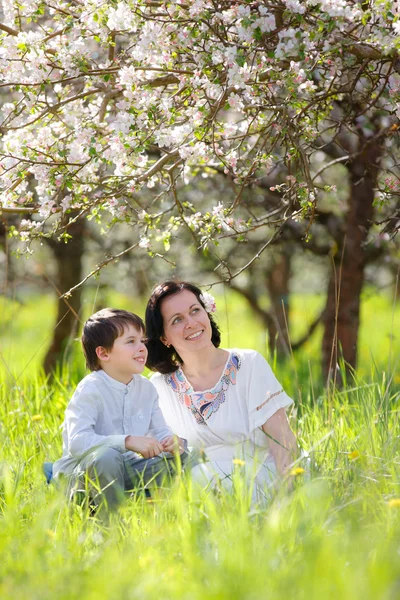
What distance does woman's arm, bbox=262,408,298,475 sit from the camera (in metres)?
3.11

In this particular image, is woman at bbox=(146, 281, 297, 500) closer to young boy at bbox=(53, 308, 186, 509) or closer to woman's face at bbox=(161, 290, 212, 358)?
woman's face at bbox=(161, 290, 212, 358)

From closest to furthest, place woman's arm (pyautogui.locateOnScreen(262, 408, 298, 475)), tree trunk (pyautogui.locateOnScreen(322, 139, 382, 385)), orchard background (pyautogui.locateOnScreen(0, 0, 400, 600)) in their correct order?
orchard background (pyautogui.locateOnScreen(0, 0, 400, 600))
woman's arm (pyautogui.locateOnScreen(262, 408, 298, 475))
tree trunk (pyautogui.locateOnScreen(322, 139, 382, 385))

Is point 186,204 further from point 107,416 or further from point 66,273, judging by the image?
point 66,273

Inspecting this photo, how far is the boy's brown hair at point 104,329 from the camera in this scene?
3.29 meters

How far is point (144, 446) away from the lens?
2934mm

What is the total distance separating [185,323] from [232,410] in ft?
1.41

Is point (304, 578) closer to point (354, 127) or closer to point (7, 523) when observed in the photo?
point (7, 523)

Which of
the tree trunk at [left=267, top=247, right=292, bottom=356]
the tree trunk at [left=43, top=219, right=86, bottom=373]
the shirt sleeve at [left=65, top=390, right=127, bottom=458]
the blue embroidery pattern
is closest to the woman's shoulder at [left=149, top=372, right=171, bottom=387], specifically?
the blue embroidery pattern

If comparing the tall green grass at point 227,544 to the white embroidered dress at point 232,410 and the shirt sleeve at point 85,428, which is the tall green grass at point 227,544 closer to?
the shirt sleeve at point 85,428

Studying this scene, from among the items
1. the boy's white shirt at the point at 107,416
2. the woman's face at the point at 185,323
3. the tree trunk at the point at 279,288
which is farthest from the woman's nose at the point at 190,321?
the tree trunk at the point at 279,288

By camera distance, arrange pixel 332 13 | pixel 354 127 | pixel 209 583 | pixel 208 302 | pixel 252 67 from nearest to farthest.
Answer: pixel 209 583
pixel 332 13
pixel 252 67
pixel 208 302
pixel 354 127

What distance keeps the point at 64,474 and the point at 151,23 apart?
68.2 inches

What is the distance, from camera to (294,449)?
10.2 feet

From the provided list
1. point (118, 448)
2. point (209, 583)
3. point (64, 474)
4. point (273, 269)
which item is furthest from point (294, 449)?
point (273, 269)
